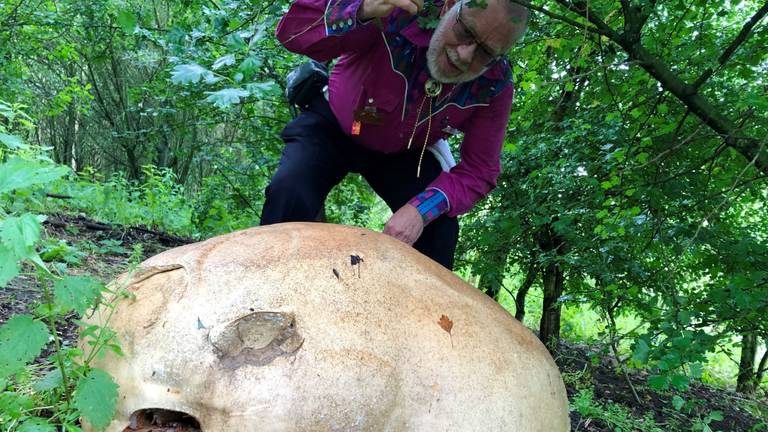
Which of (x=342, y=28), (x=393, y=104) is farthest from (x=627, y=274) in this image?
(x=342, y=28)

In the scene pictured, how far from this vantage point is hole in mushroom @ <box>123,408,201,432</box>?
54.6 inches

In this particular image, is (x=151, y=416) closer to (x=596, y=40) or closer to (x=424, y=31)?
(x=424, y=31)

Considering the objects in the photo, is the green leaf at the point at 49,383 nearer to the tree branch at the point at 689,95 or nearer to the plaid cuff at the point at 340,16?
→ the plaid cuff at the point at 340,16

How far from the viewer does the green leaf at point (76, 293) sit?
130 cm

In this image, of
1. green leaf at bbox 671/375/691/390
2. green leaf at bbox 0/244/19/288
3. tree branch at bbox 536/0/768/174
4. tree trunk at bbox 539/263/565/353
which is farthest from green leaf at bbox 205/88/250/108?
tree trunk at bbox 539/263/565/353

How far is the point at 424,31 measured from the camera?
7.41 ft

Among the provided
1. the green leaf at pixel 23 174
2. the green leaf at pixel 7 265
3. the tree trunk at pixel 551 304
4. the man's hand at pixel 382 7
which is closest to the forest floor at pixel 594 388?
the tree trunk at pixel 551 304

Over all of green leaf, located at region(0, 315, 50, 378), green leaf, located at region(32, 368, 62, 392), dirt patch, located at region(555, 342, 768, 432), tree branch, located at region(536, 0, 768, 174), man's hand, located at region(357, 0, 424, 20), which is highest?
tree branch, located at region(536, 0, 768, 174)

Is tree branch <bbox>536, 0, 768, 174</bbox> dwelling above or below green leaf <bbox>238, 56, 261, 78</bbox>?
above

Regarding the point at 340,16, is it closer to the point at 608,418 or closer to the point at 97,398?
the point at 97,398

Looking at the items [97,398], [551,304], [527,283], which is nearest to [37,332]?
[97,398]

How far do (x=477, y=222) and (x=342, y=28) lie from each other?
2289 millimetres

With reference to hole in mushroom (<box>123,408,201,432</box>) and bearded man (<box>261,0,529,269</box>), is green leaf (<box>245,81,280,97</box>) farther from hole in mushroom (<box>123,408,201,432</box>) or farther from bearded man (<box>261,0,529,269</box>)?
hole in mushroom (<box>123,408,201,432</box>)

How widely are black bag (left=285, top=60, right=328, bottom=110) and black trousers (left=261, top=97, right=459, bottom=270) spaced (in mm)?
54
